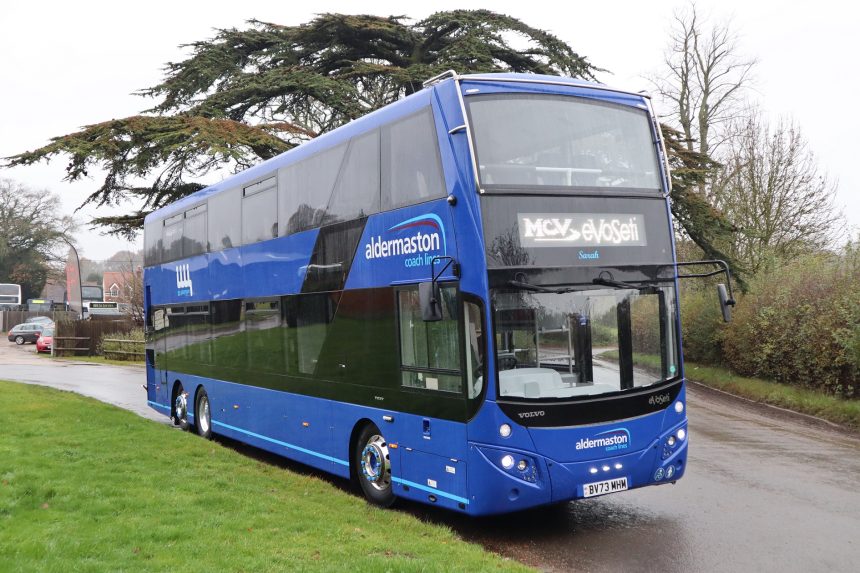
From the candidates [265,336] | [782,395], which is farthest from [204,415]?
[782,395]

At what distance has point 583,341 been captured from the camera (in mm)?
7727

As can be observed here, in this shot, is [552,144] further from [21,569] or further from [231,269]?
[231,269]

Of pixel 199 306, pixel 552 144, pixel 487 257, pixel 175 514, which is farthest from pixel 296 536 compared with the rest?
pixel 199 306

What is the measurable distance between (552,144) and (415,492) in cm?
372

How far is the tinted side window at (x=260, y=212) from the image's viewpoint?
1137 centimetres

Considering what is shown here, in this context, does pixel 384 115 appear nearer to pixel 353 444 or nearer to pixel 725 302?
pixel 353 444

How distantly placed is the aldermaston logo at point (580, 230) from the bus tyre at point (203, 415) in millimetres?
8762

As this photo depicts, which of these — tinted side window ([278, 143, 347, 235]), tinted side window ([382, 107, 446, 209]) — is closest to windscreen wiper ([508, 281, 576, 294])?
tinted side window ([382, 107, 446, 209])

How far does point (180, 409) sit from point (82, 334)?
28410mm

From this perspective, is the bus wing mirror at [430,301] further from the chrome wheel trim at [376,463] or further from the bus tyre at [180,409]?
the bus tyre at [180,409]

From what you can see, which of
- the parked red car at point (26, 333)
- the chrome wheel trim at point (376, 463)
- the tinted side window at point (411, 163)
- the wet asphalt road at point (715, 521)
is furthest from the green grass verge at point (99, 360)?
the tinted side window at point (411, 163)

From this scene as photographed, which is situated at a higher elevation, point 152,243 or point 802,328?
point 152,243

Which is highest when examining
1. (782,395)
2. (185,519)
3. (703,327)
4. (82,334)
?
(82,334)

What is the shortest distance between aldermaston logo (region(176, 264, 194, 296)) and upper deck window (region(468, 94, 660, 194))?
8623 mm
